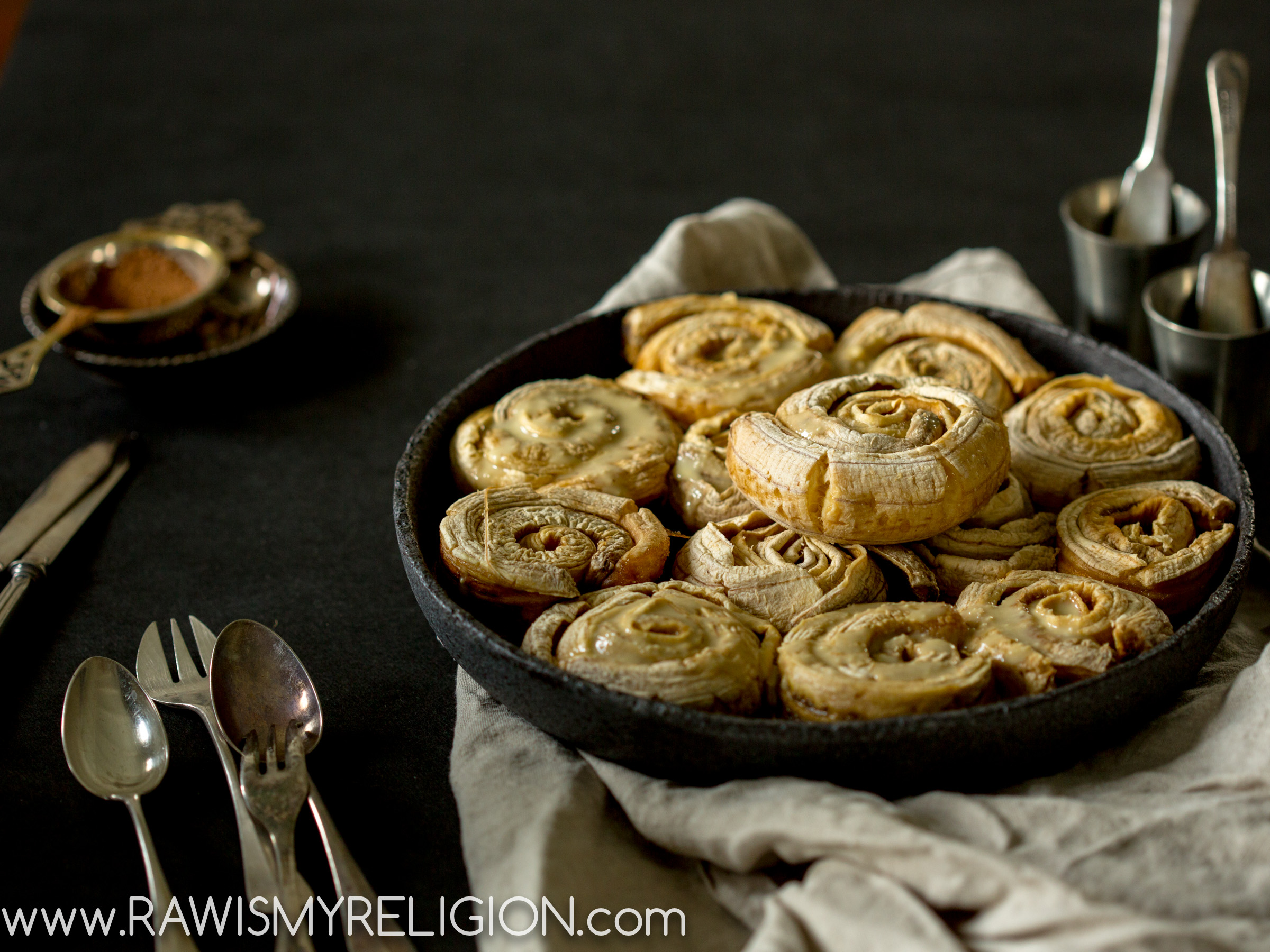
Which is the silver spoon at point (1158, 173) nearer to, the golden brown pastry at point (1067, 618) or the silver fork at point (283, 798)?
the golden brown pastry at point (1067, 618)

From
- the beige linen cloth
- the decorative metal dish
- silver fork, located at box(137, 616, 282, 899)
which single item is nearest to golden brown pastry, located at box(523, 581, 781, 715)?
the beige linen cloth

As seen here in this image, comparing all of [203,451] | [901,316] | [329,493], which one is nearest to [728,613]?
[901,316]

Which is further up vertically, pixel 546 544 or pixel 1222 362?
pixel 1222 362

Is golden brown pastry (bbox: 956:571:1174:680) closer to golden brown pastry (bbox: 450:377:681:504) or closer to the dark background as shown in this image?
golden brown pastry (bbox: 450:377:681:504)

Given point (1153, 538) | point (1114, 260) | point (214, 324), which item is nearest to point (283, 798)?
point (1153, 538)

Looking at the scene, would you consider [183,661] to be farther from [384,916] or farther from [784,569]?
[784,569]

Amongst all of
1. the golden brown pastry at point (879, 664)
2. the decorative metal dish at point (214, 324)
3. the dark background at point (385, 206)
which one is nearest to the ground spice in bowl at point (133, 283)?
the decorative metal dish at point (214, 324)
